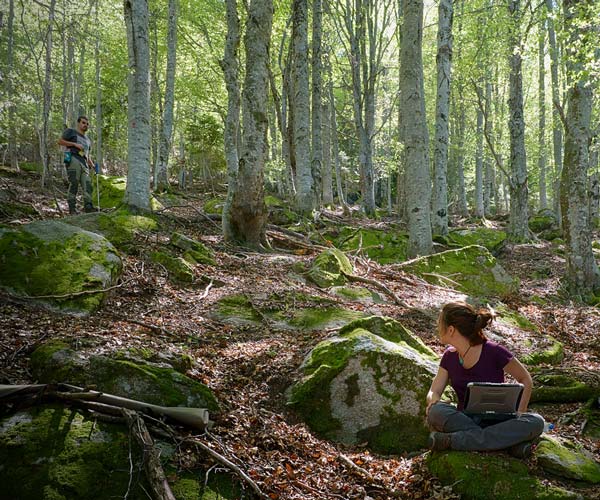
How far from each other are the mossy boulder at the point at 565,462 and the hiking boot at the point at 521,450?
0.08 meters

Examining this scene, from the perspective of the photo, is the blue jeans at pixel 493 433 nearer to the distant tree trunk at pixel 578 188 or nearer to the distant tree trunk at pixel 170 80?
the distant tree trunk at pixel 578 188

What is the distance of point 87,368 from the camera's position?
10.4 ft

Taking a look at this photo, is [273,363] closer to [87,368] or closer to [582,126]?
[87,368]

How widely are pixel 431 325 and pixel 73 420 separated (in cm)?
514

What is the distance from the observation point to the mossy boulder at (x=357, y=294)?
7.14 metres

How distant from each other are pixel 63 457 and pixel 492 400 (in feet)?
9.30

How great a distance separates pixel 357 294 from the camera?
7285 mm

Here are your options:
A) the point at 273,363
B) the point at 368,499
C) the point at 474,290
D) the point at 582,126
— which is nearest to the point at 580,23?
the point at 582,126

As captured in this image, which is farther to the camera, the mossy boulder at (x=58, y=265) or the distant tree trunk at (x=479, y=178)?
the distant tree trunk at (x=479, y=178)

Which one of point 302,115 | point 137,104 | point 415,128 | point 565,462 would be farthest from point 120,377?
point 302,115

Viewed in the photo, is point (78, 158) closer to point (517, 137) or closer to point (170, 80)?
point (170, 80)

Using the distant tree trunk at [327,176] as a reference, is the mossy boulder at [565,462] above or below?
below

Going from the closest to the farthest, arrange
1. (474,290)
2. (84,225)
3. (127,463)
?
1. (127,463)
2. (84,225)
3. (474,290)

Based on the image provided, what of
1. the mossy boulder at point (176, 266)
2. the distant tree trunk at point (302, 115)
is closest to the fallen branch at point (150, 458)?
the mossy boulder at point (176, 266)
